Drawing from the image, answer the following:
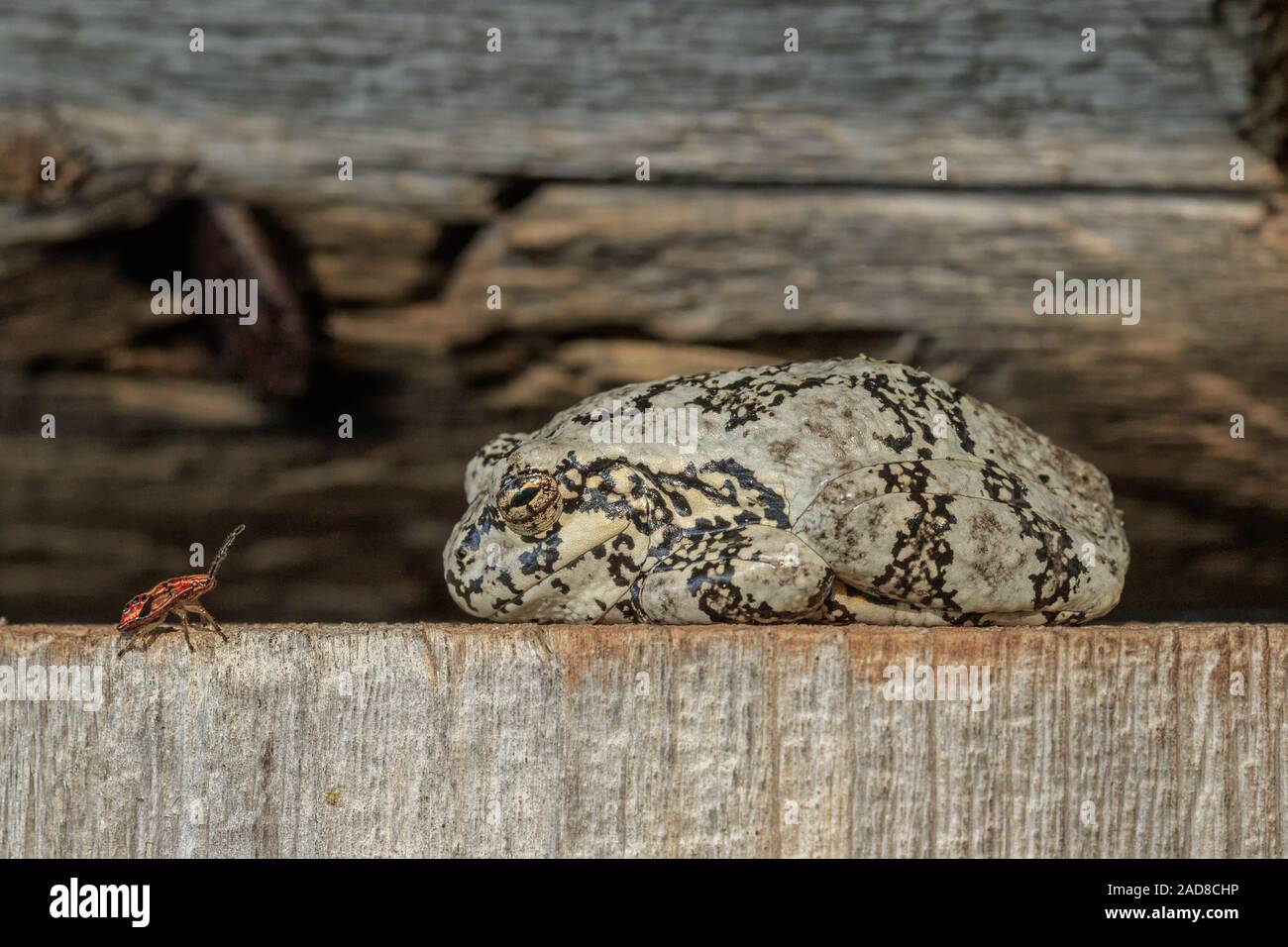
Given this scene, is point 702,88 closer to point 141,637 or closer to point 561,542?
point 561,542

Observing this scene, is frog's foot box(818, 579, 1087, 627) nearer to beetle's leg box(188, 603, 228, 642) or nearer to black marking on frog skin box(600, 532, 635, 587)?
black marking on frog skin box(600, 532, 635, 587)

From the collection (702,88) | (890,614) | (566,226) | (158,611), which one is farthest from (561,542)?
(702,88)

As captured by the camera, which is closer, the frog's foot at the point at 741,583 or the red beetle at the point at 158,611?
the red beetle at the point at 158,611

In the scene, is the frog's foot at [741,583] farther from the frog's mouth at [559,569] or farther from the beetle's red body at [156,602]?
the beetle's red body at [156,602]

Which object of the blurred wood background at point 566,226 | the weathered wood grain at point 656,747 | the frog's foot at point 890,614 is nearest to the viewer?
the weathered wood grain at point 656,747

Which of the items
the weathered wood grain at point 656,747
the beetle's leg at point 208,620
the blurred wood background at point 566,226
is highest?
the blurred wood background at point 566,226

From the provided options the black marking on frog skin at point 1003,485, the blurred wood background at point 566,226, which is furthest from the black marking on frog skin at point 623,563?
the blurred wood background at point 566,226

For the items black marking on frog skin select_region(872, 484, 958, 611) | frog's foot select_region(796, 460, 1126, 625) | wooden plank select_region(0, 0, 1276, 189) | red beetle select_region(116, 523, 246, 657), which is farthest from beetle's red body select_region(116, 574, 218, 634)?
wooden plank select_region(0, 0, 1276, 189)
